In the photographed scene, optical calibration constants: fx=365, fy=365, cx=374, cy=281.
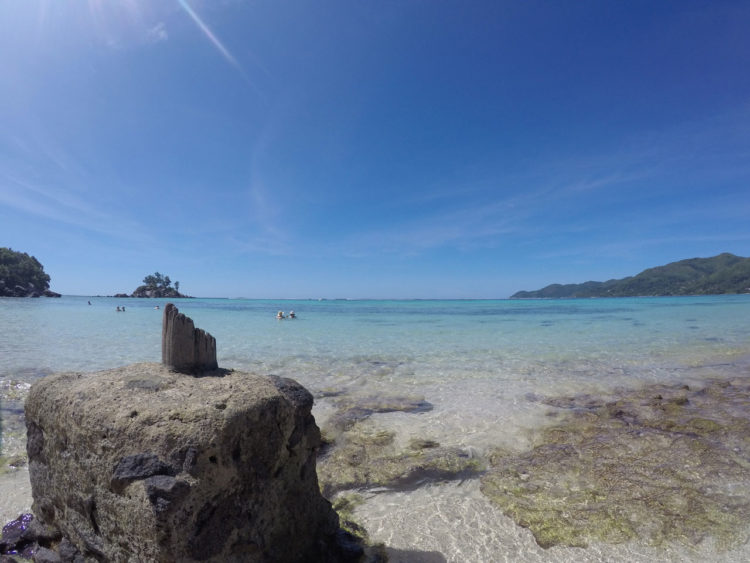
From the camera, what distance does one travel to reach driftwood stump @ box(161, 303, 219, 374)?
348 centimetres

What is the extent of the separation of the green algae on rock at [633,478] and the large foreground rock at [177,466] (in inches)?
105

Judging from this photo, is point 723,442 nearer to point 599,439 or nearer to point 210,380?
point 599,439

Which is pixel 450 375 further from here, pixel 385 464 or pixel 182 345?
pixel 182 345

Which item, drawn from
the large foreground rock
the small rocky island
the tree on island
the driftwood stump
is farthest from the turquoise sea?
the tree on island

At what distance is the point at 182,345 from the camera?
11.5 ft

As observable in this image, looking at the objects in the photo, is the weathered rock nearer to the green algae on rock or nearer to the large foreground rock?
the large foreground rock

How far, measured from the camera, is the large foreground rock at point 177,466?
7.53 feet

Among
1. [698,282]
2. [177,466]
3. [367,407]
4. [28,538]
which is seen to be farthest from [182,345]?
[698,282]

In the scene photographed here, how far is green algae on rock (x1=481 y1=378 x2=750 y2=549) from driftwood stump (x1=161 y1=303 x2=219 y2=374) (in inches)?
154

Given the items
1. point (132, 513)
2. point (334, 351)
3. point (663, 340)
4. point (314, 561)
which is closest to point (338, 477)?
point (314, 561)

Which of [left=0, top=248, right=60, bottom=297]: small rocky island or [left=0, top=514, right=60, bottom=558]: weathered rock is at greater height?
[left=0, top=248, right=60, bottom=297]: small rocky island

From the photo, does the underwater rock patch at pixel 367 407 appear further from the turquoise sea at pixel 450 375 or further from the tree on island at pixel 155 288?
the tree on island at pixel 155 288

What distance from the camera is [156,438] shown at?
2.41 m

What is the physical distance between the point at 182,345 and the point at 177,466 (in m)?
1.42
